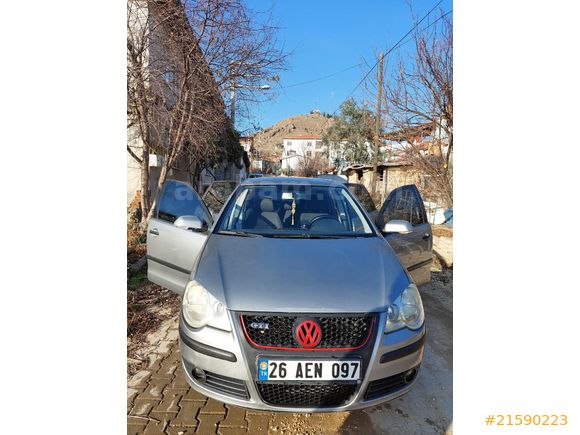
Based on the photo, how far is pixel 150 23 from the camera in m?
5.36

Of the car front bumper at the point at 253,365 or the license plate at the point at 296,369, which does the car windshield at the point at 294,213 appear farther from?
the license plate at the point at 296,369

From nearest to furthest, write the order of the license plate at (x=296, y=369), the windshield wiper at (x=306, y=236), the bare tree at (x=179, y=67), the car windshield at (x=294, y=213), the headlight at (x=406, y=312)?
the license plate at (x=296, y=369)
the headlight at (x=406, y=312)
the windshield wiper at (x=306, y=236)
the car windshield at (x=294, y=213)
the bare tree at (x=179, y=67)

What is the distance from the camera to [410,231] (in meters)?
2.85

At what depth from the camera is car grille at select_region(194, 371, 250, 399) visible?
1.72 metres

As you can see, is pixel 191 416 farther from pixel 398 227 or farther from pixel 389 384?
pixel 398 227

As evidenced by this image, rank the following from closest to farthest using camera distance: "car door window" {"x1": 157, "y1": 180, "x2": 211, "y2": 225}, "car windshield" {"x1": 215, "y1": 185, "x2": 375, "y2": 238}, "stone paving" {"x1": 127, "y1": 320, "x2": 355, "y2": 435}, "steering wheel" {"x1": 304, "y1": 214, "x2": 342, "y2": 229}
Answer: "stone paving" {"x1": 127, "y1": 320, "x2": 355, "y2": 435}
"car windshield" {"x1": 215, "y1": 185, "x2": 375, "y2": 238}
"steering wheel" {"x1": 304, "y1": 214, "x2": 342, "y2": 229}
"car door window" {"x1": 157, "y1": 180, "x2": 211, "y2": 225}

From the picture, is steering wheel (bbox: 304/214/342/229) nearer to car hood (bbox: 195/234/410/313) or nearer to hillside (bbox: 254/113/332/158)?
car hood (bbox: 195/234/410/313)

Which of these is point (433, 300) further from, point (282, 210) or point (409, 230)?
point (282, 210)

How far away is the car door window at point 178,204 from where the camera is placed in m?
3.18

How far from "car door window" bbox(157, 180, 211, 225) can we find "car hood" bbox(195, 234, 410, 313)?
95 centimetres

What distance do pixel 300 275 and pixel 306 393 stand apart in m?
0.65

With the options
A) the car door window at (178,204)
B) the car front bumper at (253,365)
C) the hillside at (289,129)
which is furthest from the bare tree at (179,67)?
the hillside at (289,129)

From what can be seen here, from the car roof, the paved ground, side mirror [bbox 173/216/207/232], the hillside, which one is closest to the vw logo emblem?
the paved ground

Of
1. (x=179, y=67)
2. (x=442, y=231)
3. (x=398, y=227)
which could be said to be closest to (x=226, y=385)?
(x=398, y=227)
